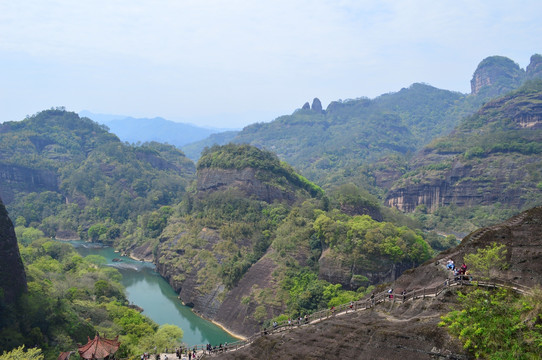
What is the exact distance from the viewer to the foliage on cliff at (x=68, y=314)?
31.8m

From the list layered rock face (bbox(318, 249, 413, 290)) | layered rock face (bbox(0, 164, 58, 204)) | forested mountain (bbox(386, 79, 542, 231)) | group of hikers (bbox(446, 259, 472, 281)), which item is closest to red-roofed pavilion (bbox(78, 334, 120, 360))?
group of hikers (bbox(446, 259, 472, 281))

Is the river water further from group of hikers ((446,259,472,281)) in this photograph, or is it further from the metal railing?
group of hikers ((446,259,472,281))

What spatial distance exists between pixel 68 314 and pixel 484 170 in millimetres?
98079

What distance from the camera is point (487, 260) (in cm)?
2006

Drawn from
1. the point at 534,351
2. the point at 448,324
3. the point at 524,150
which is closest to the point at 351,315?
Answer: the point at 448,324

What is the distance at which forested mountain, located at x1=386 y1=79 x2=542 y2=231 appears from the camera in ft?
312

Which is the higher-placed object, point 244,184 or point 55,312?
point 244,184

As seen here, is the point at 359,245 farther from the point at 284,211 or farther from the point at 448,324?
the point at 448,324

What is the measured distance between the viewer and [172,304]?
6025cm

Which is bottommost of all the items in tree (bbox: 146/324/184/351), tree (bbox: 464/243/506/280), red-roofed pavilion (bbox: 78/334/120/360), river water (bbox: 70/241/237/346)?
river water (bbox: 70/241/237/346)

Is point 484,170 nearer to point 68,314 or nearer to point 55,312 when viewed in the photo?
point 68,314

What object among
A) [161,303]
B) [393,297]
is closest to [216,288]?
[161,303]

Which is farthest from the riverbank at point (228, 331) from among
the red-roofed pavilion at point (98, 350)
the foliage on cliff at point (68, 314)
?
the red-roofed pavilion at point (98, 350)

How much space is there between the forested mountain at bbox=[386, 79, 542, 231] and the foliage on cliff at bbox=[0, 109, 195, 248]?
6836cm
